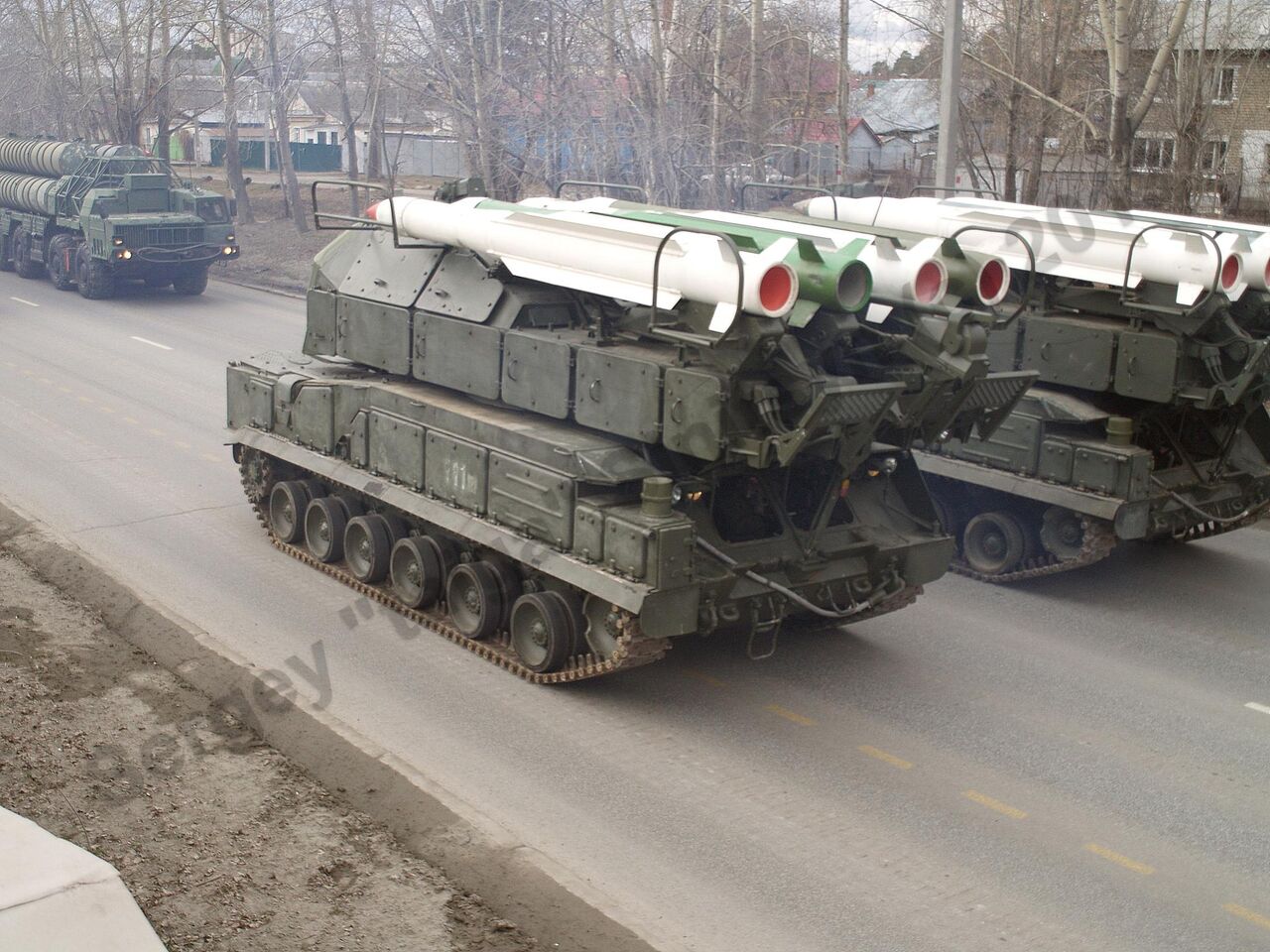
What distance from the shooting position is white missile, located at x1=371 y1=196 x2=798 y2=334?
8398 millimetres

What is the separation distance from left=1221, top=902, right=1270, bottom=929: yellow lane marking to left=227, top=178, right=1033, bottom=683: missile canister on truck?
123 inches

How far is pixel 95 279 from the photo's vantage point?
2661cm

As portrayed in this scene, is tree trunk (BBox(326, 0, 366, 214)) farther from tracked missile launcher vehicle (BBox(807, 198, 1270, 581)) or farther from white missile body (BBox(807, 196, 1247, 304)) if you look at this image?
tracked missile launcher vehicle (BBox(807, 198, 1270, 581))

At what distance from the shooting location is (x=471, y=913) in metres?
6.68

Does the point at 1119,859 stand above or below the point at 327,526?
below

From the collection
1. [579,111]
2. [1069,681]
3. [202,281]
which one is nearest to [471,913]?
[1069,681]

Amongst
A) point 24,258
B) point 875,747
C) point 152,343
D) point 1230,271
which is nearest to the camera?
point 875,747

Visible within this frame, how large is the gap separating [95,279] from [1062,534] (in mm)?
19807

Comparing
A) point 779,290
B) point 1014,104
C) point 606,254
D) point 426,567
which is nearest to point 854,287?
point 779,290

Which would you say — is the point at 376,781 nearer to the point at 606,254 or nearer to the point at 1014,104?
the point at 606,254

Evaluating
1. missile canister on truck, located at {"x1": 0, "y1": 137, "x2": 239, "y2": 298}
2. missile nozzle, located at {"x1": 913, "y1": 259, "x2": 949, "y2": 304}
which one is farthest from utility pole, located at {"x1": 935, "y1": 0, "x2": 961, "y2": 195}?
missile canister on truck, located at {"x1": 0, "y1": 137, "x2": 239, "y2": 298}

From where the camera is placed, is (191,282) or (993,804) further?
(191,282)

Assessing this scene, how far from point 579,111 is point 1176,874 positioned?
19.3 metres

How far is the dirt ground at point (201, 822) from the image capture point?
6469 millimetres
